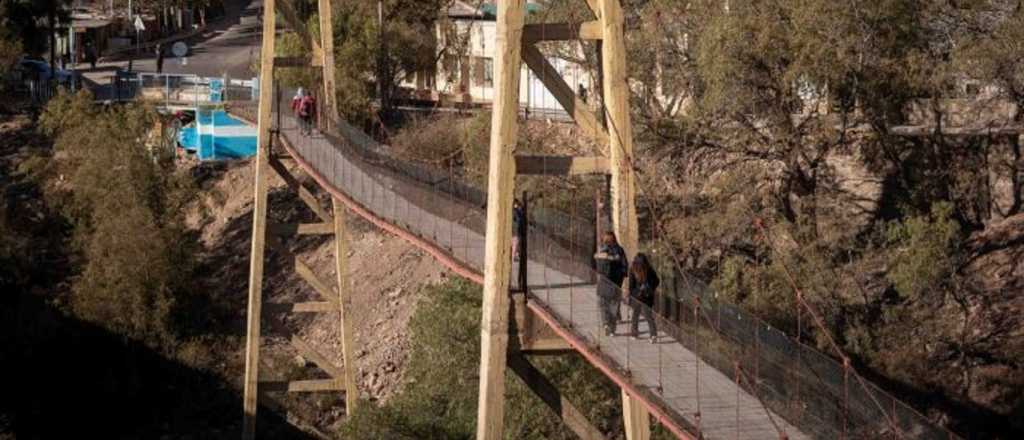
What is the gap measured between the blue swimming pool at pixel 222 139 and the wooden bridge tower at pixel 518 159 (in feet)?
86.6

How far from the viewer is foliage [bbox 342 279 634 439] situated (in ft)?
75.6

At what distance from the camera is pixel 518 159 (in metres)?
15.7

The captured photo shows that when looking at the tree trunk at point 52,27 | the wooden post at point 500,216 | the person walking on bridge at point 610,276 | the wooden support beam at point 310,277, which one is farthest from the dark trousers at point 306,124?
the tree trunk at point 52,27

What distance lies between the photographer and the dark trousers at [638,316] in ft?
49.3

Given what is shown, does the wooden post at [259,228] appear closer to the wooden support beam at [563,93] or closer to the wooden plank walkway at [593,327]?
the wooden plank walkway at [593,327]

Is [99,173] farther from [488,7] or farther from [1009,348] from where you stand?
[1009,348]

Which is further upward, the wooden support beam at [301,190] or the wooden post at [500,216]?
the wooden post at [500,216]

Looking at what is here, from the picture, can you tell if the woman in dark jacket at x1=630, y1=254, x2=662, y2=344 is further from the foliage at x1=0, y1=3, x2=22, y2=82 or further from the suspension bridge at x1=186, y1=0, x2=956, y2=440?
the foliage at x1=0, y1=3, x2=22, y2=82

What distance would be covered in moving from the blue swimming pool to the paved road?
6451mm

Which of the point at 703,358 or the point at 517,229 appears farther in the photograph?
the point at 517,229

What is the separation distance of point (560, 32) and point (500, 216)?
1.92 meters

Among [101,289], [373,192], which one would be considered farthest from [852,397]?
[101,289]

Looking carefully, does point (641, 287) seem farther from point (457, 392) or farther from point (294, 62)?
point (294, 62)

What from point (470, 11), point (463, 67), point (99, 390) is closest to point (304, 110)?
point (99, 390)
